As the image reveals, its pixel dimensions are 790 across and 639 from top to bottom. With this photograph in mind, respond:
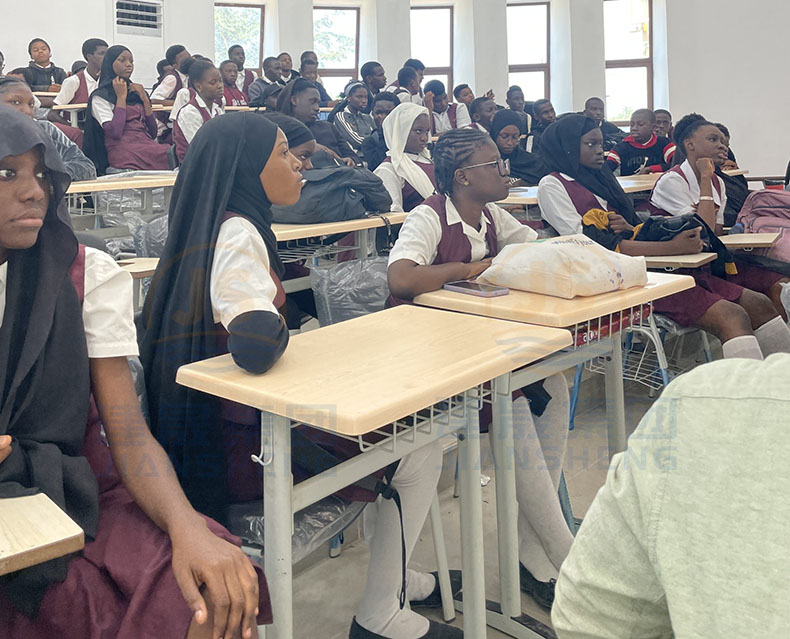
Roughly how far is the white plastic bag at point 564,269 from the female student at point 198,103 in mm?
3590

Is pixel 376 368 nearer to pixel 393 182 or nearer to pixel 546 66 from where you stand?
pixel 393 182

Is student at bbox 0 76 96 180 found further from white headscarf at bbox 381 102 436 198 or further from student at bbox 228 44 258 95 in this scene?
student at bbox 228 44 258 95

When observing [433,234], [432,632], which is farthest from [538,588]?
[433,234]

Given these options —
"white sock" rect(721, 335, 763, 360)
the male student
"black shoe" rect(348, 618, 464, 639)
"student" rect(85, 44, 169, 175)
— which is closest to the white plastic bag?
"black shoe" rect(348, 618, 464, 639)

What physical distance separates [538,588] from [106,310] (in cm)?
135

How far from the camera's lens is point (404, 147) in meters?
4.53

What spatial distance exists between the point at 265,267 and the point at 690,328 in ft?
6.66

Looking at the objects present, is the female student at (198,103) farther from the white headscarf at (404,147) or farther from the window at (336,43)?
the window at (336,43)

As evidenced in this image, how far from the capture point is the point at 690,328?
3076 mm

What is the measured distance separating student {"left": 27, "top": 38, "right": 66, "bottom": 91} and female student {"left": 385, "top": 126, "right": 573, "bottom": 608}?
7.17 metres

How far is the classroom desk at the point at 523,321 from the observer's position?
182 cm

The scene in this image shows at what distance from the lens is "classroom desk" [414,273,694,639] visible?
182cm

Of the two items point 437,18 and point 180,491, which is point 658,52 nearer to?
point 437,18

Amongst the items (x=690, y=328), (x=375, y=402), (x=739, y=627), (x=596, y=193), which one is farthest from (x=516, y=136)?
(x=739, y=627)
